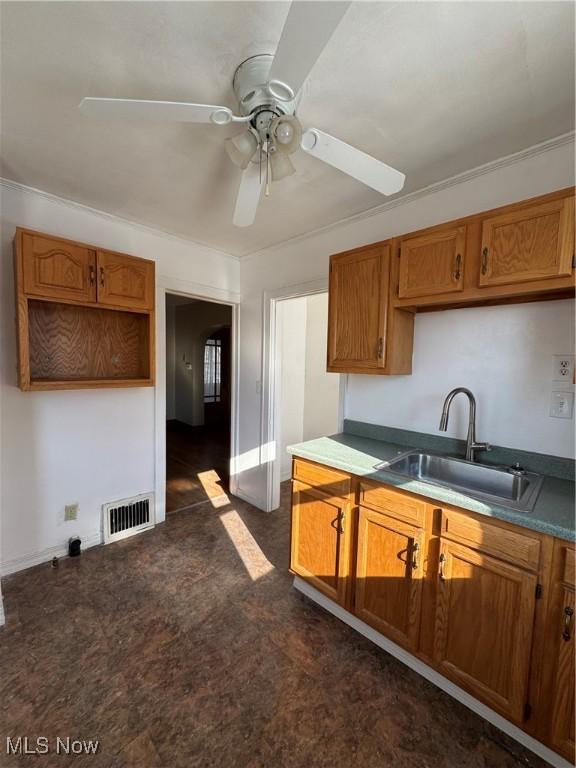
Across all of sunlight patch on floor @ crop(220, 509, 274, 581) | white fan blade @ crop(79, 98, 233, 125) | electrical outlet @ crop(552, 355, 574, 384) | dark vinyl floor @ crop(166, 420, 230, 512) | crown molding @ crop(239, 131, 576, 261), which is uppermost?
crown molding @ crop(239, 131, 576, 261)

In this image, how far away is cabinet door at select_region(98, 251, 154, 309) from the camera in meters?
2.16

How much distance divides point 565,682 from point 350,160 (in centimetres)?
198

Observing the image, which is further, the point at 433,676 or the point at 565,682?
the point at 433,676

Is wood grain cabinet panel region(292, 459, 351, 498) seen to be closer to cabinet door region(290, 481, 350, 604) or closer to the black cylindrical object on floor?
cabinet door region(290, 481, 350, 604)

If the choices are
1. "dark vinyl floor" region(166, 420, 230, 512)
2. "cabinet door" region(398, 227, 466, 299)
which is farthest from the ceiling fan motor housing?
"dark vinyl floor" region(166, 420, 230, 512)

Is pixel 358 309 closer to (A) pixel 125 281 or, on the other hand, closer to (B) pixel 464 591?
(B) pixel 464 591

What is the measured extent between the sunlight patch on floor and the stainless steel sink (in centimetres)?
124

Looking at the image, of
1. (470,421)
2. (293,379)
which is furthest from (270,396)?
(470,421)

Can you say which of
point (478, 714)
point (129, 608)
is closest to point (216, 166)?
point (129, 608)

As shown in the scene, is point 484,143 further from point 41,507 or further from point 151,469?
point 41,507

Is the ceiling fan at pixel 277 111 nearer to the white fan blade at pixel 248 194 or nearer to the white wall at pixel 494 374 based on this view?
the white fan blade at pixel 248 194

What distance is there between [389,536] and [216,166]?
2.12 metres

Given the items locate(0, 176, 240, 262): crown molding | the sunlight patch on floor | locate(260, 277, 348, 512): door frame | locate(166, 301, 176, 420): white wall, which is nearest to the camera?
locate(0, 176, 240, 262): crown molding

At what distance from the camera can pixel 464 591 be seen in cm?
132
